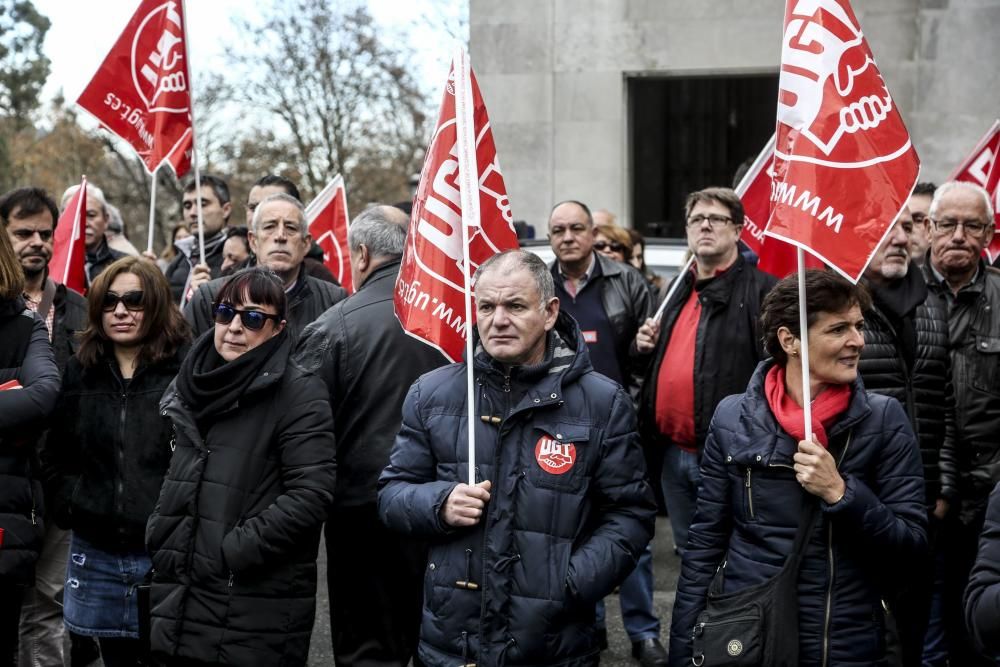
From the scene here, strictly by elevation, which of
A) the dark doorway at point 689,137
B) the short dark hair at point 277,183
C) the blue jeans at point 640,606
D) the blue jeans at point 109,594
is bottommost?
the blue jeans at point 640,606

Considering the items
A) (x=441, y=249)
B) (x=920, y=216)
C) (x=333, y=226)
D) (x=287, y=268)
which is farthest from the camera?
(x=333, y=226)

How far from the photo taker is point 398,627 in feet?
17.4

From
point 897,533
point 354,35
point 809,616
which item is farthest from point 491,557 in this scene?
point 354,35

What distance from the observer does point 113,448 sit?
16.2 feet

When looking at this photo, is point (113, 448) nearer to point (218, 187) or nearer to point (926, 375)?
point (926, 375)

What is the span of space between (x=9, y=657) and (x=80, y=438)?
87 cm

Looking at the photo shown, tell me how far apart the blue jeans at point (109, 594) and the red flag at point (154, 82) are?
3.24 metres

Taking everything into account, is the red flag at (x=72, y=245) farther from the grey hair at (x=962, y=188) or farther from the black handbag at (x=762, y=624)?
the black handbag at (x=762, y=624)

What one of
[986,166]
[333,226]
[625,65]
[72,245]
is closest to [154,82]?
[72,245]

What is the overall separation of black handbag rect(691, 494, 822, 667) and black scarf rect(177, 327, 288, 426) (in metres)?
1.77

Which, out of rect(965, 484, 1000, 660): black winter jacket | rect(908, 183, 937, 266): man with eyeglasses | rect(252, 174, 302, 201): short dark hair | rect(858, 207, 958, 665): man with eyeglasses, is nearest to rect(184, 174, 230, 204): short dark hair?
rect(252, 174, 302, 201): short dark hair

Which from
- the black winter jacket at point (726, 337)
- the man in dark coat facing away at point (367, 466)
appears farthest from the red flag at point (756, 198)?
the man in dark coat facing away at point (367, 466)

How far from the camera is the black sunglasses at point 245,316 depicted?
181 inches

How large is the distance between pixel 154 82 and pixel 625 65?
8608 millimetres
